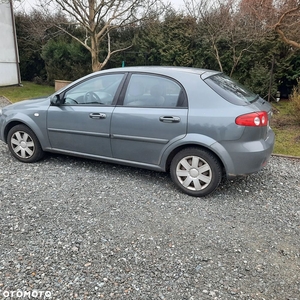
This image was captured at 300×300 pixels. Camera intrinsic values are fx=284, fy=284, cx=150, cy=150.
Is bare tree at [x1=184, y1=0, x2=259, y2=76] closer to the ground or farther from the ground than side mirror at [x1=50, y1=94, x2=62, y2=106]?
farther from the ground

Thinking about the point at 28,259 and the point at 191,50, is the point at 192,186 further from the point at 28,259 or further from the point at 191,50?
the point at 191,50

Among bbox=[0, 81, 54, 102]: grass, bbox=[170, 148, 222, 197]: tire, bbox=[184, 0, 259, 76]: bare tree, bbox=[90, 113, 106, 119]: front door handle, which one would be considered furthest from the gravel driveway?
bbox=[0, 81, 54, 102]: grass

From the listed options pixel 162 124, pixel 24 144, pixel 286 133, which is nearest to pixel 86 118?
pixel 162 124

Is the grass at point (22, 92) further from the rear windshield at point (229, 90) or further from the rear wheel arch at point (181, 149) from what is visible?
the rear windshield at point (229, 90)

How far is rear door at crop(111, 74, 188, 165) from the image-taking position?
11.8ft

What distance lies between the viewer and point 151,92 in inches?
150

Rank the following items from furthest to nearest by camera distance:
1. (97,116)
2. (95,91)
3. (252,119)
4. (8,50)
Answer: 1. (8,50)
2. (95,91)
3. (97,116)
4. (252,119)

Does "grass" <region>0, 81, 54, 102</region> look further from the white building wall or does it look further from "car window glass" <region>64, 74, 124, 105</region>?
"car window glass" <region>64, 74, 124, 105</region>

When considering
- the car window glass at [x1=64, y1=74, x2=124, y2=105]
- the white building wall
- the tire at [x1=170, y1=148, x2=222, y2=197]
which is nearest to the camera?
the tire at [x1=170, y1=148, x2=222, y2=197]

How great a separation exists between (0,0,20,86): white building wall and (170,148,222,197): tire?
14.8 m

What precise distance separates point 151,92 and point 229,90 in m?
1.01

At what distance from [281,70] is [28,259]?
10.7 meters

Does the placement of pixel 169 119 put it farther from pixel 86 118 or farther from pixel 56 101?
pixel 56 101

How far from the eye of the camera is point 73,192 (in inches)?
145
